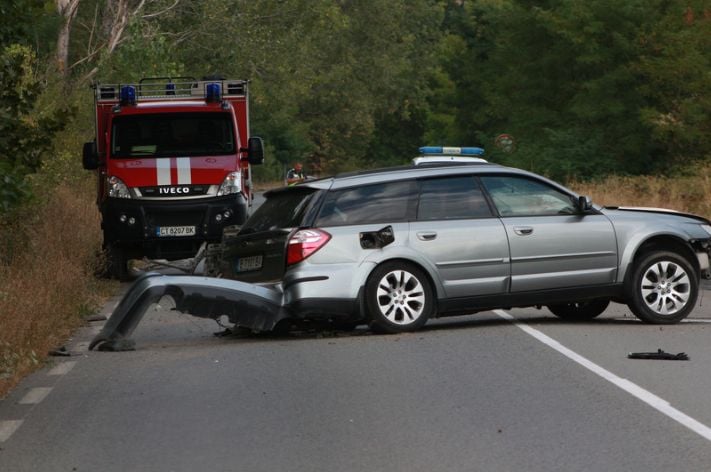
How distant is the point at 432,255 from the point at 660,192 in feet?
78.3

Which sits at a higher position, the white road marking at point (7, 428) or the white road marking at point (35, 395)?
the white road marking at point (7, 428)

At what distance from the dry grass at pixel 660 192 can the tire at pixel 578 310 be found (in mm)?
15948

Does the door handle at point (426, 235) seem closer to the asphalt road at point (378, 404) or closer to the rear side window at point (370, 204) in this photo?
the rear side window at point (370, 204)

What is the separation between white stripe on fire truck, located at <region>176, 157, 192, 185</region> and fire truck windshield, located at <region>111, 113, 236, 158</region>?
9.7 inches

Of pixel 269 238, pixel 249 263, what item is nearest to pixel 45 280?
pixel 249 263

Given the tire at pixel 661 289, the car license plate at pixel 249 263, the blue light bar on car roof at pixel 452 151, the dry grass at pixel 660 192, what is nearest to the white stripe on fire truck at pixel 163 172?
the blue light bar on car roof at pixel 452 151

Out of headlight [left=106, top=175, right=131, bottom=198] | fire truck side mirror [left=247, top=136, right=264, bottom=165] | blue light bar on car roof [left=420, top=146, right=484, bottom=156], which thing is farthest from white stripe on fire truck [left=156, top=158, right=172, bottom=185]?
blue light bar on car roof [left=420, top=146, right=484, bottom=156]

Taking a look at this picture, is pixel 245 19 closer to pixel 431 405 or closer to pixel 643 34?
pixel 643 34

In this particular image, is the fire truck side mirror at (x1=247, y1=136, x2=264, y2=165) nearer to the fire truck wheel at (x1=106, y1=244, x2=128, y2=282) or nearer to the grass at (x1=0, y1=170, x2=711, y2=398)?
the fire truck wheel at (x1=106, y1=244, x2=128, y2=282)

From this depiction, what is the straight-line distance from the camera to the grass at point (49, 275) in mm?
12562

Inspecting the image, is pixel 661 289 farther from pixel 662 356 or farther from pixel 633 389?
pixel 633 389

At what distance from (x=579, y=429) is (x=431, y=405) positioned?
129 cm

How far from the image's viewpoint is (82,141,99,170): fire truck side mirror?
21862mm

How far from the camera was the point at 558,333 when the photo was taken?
44.5 feet
